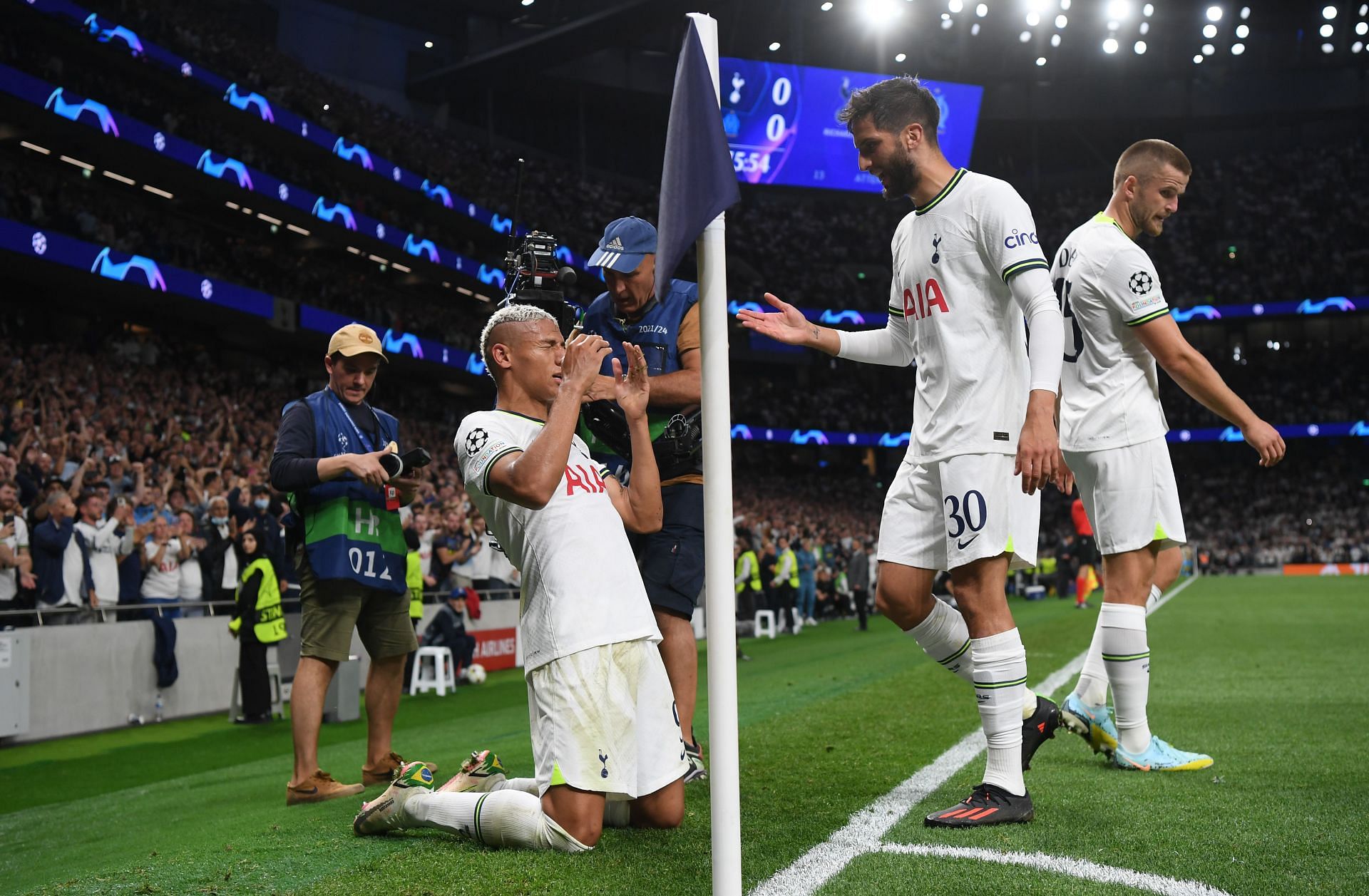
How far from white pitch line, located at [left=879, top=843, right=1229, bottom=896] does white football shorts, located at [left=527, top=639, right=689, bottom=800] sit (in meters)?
0.72

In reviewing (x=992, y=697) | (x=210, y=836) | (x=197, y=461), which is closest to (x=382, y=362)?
(x=210, y=836)

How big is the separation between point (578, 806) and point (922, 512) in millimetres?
1486

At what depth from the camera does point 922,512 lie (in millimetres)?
3826

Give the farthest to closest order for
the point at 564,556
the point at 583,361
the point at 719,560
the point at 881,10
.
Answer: the point at 881,10, the point at 564,556, the point at 583,361, the point at 719,560

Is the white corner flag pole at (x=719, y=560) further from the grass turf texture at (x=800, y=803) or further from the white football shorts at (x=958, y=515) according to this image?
the white football shorts at (x=958, y=515)

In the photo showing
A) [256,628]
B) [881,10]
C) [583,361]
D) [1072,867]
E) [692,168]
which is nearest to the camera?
[692,168]

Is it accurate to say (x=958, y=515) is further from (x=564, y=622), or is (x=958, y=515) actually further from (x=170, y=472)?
(x=170, y=472)

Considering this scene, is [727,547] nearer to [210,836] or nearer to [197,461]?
[210,836]

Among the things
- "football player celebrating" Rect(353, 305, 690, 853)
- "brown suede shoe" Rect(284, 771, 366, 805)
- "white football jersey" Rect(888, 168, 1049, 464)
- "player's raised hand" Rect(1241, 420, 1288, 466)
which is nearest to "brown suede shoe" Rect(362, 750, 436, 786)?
"brown suede shoe" Rect(284, 771, 366, 805)

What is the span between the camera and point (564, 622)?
3.29 m

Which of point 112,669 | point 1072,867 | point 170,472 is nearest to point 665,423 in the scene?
point 1072,867

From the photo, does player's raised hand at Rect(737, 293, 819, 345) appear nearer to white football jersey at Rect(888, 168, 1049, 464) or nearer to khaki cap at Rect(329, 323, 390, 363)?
white football jersey at Rect(888, 168, 1049, 464)

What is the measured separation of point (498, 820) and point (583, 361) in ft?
4.46

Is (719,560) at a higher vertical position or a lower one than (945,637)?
higher
